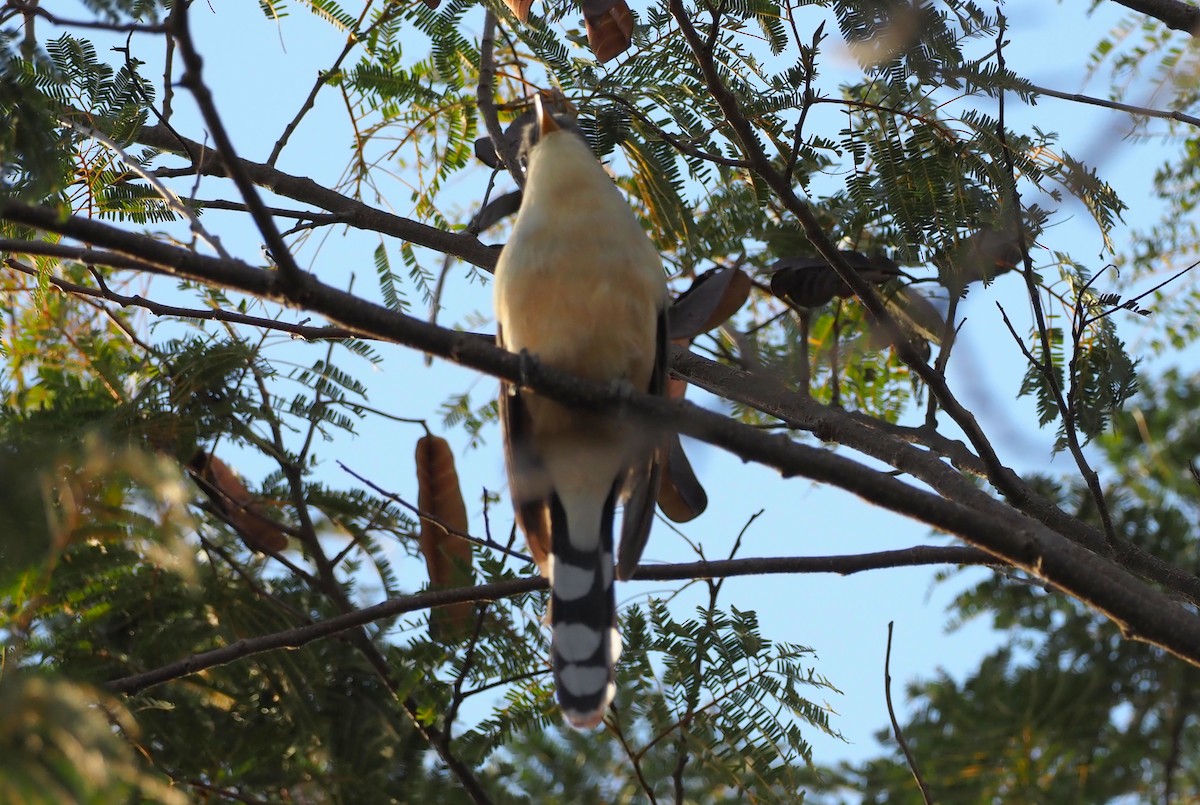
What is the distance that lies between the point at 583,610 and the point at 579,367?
78cm

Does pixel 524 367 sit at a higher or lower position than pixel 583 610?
lower

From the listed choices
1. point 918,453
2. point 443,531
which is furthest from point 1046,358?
point 443,531

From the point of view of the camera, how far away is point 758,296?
5398mm

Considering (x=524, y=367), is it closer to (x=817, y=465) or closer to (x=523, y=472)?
(x=817, y=465)

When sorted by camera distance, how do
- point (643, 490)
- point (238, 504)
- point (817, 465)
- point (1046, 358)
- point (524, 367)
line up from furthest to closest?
point (238, 504)
point (643, 490)
point (1046, 358)
point (524, 367)
point (817, 465)

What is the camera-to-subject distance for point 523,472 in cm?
409

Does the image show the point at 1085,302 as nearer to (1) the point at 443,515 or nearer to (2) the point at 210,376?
(1) the point at 443,515

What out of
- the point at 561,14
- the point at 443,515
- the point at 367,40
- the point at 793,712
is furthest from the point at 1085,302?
the point at 367,40

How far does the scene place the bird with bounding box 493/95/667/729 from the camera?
3629mm

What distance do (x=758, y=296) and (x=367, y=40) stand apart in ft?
6.84

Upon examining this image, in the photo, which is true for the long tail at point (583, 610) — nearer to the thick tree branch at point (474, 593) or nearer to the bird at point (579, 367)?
the bird at point (579, 367)

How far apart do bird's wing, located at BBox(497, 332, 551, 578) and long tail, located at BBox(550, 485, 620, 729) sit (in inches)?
3.6

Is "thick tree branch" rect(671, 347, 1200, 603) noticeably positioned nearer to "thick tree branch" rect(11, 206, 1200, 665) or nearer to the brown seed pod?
"thick tree branch" rect(11, 206, 1200, 665)

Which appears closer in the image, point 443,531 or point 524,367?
point 524,367
